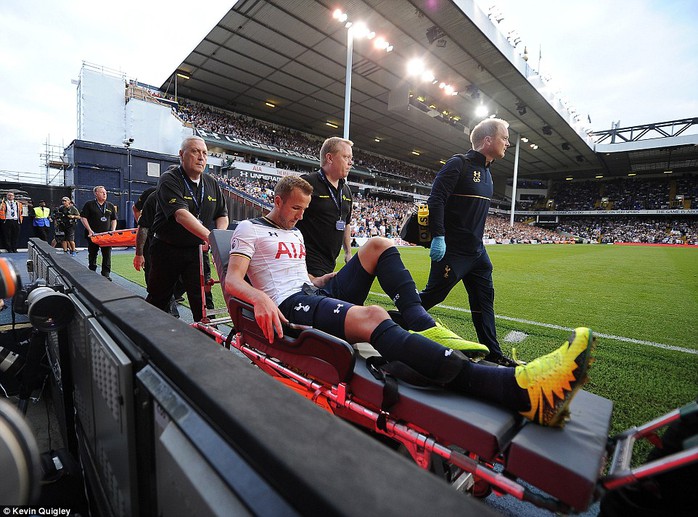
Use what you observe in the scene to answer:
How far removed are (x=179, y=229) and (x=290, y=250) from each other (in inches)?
51.8

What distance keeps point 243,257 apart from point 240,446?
→ 1.55 meters

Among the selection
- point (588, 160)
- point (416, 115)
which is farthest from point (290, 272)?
point (588, 160)

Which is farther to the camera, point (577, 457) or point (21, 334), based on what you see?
point (21, 334)

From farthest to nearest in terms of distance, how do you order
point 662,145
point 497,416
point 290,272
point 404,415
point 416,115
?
point 662,145 → point 416,115 → point 290,272 → point 404,415 → point 497,416

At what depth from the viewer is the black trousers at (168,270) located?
2.92 meters

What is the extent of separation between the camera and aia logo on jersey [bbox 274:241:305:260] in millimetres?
2146

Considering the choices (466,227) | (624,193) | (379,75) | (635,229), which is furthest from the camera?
(624,193)

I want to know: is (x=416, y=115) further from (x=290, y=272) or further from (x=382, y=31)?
(x=290, y=272)

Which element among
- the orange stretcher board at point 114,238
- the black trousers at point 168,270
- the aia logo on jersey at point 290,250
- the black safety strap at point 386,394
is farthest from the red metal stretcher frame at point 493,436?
the orange stretcher board at point 114,238

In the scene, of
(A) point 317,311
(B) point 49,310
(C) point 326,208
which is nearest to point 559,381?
(A) point 317,311

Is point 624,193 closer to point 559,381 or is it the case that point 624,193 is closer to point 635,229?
point 635,229

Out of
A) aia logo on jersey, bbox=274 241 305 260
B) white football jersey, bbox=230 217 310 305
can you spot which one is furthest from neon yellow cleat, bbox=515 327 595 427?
aia logo on jersey, bbox=274 241 305 260

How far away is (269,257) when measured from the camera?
2.12 meters

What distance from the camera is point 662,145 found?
3130 cm
